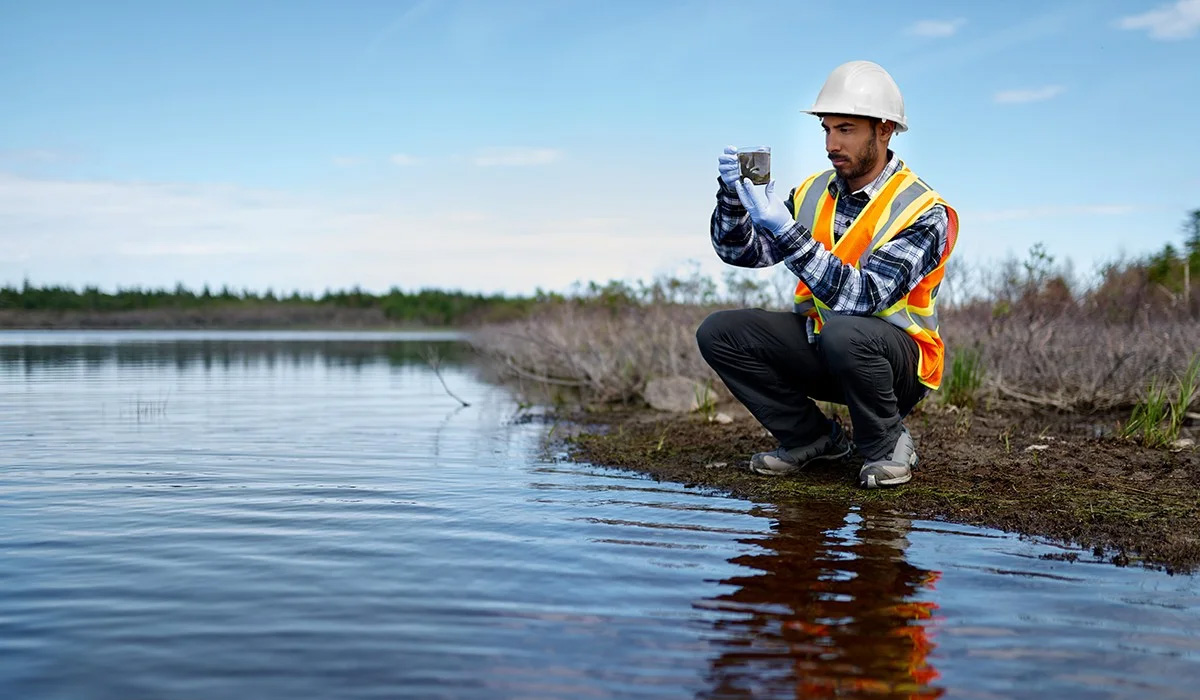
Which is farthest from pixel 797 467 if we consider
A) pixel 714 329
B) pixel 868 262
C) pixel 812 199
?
pixel 812 199

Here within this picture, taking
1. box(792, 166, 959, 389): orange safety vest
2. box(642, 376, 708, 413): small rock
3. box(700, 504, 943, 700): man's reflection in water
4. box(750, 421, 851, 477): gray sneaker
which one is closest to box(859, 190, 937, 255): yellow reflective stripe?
box(792, 166, 959, 389): orange safety vest

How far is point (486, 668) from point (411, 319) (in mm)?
63580

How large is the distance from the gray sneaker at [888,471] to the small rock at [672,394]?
539 centimetres

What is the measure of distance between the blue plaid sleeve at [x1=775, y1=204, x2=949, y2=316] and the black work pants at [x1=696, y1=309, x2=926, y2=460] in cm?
14

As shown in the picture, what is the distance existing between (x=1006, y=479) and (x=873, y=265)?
1.38 meters

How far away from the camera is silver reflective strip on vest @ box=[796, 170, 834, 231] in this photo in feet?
17.6

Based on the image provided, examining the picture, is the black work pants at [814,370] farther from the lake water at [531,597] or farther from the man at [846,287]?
the lake water at [531,597]

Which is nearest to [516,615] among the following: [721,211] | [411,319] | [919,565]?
[919,565]

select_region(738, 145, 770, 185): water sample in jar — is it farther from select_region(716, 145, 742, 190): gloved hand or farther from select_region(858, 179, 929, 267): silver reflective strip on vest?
select_region(858, 179, 929, 267): silver reflective strip on vest

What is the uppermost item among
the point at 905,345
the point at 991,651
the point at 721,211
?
the point at 721,211

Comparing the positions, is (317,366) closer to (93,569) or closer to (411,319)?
(93,569)

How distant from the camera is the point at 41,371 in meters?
18.1

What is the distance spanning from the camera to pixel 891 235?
493 centimetres

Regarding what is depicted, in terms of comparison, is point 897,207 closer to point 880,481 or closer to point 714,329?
point 714,329
